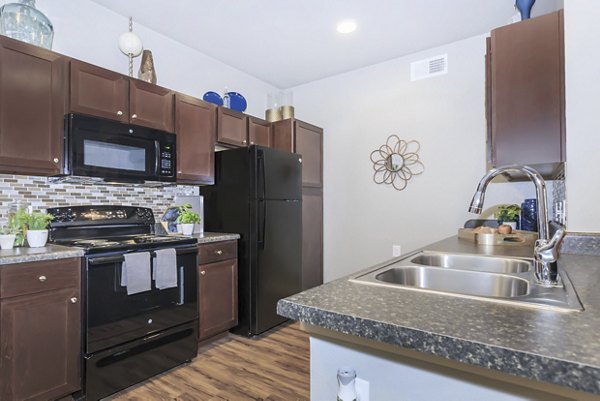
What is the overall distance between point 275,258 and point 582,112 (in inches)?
91.7

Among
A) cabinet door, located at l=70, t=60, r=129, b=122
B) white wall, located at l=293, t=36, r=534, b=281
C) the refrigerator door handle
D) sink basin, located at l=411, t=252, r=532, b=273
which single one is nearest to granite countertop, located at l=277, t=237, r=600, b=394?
sink basin, located at l=411, t=252, r=532, b=273

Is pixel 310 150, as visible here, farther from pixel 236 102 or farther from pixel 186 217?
pixel 186 217

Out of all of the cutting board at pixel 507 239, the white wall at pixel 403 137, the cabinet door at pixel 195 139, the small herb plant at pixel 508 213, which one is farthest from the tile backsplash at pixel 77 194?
the small herb plant at pixel 508 213

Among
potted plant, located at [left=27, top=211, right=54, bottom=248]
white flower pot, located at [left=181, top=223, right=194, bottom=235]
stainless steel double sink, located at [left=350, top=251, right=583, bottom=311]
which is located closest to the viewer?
stainless steel double sink, located at [left=350, top=251, right=583, bottom=311]

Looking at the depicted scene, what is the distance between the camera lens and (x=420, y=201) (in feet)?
10.8

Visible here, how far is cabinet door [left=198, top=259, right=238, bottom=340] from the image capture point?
8.45 ft

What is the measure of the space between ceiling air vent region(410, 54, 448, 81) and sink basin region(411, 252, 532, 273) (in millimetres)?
2325

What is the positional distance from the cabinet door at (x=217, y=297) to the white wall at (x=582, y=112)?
230 cm

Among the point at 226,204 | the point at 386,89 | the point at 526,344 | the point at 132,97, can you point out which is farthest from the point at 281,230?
the point at 526,344

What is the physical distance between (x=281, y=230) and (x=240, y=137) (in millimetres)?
1021

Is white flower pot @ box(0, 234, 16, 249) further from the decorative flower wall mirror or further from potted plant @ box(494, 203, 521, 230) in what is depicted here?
potted plant @ box(494, 203, 521, 230)

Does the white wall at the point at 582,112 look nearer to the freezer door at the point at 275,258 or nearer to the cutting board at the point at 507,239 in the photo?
the cutting board at the point at 507,239

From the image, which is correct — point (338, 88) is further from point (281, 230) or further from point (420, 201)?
point (281, 230)

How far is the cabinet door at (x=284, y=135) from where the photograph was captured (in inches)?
139
